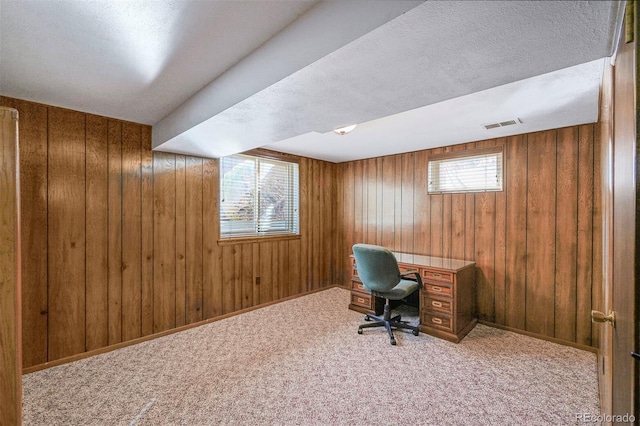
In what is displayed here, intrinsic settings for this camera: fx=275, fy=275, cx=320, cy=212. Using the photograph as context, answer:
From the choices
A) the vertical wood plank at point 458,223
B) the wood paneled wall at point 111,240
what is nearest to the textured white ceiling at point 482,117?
the vertical wood plank at point 458,223

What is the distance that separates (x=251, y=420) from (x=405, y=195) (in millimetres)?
3118

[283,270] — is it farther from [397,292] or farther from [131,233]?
[131,233]

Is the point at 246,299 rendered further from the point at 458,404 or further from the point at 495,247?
the point at 495,247

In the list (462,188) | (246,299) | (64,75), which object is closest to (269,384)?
(246,299)

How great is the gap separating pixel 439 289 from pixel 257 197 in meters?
2.48

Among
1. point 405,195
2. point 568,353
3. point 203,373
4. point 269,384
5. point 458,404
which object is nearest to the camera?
point 458,404

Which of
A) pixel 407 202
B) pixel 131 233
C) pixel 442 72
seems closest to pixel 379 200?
pixel 407 202

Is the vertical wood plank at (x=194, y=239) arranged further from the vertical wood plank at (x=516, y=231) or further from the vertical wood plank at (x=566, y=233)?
the vertical wood plank at (x=566, y=233)

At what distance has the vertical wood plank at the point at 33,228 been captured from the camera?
2137mm

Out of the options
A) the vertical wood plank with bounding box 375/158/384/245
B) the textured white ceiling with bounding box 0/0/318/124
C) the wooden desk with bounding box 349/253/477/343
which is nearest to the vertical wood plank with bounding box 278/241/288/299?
the vertical wood plank with bounding box 375/158/384/245

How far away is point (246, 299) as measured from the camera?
11.7ft

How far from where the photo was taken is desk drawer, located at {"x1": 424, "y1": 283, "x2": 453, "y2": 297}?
2.81 m

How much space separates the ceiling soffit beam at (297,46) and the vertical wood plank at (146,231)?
43.8 inches

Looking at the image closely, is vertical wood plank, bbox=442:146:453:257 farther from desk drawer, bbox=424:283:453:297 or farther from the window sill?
the window sill
